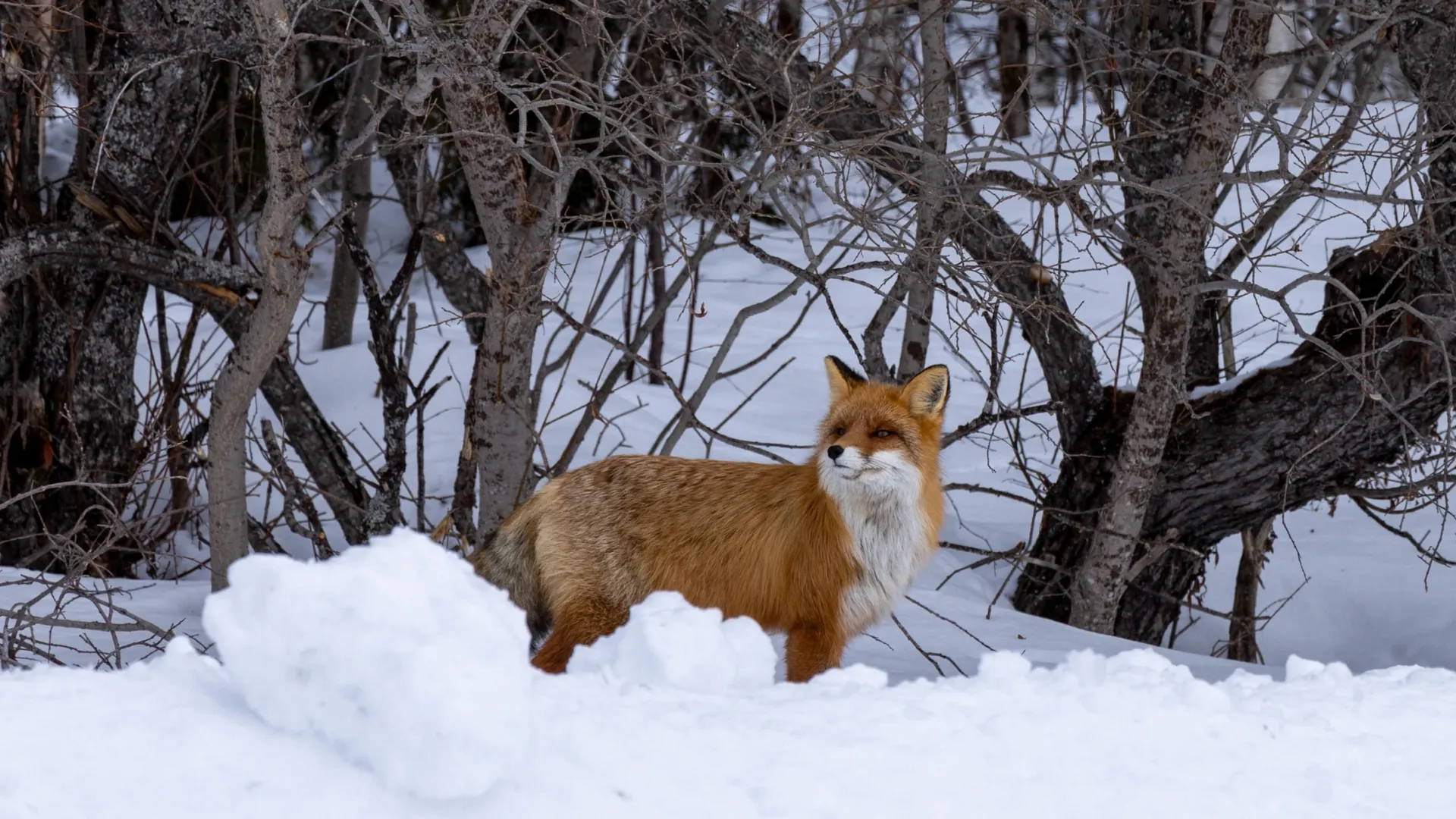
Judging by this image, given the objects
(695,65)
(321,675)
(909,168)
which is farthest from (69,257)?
(321,675)

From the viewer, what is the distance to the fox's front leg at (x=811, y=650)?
4176mm

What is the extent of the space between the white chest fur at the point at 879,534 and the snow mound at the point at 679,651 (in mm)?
1158

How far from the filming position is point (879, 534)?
430 cm

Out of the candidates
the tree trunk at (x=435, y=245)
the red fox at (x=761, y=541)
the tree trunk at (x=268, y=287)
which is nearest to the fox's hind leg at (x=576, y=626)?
the red fox at (x=761, y=541)

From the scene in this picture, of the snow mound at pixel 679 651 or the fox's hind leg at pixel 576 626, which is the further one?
the fox's hind leg at pixel 576 626

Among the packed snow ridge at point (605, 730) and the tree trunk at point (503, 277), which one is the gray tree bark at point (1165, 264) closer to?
the tree trunk at point (503, 277)

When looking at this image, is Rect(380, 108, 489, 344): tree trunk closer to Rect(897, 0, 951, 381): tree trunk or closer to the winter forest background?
the winter forest background

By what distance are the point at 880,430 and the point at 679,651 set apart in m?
1.56

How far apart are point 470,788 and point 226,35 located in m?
5.42

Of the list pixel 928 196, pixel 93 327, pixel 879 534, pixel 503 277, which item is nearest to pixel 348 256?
pixel 93 327

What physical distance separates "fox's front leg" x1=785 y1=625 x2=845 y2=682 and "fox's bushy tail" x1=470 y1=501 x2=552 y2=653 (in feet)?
2.78

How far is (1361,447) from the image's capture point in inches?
250

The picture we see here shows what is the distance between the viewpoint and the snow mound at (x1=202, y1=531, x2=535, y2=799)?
215 cm

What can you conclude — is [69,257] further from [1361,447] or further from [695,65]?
[1361,447]
